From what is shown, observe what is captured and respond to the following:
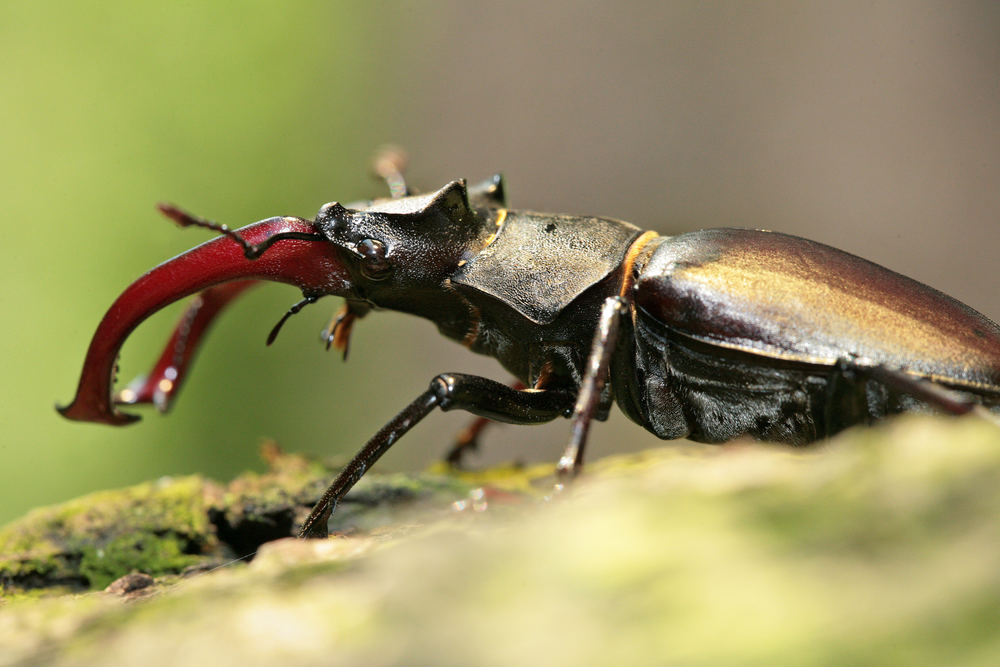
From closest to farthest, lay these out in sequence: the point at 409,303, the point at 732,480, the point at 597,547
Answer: the point at 597,547
the point at 732,480
the point at 409,303

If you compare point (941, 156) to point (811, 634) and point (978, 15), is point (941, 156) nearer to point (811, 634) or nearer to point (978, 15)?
point (978, 15)

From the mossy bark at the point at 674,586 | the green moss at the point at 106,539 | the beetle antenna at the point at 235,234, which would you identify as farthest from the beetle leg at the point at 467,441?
the mossy bark at the point at 674,586

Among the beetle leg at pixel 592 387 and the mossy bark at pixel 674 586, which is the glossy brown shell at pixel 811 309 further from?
the mossy bark at pixel 674 586

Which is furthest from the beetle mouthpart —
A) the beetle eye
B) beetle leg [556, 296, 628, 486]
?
beetle leg [556, 296, 628, 486]

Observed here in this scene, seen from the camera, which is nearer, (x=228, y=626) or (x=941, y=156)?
(x=228, y=626)

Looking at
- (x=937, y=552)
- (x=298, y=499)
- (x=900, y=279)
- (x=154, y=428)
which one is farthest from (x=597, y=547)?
(x=154, y=428)

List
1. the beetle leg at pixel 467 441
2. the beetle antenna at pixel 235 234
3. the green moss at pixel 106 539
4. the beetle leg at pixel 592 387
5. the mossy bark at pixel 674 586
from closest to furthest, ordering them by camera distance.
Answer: the mossy bark at pixel 674 586, the beetle leg at pixel 592 387, the beetle antenna at pixel 235 234, the green moss at pixel 106 539, the beetle leg at pixel 467 441

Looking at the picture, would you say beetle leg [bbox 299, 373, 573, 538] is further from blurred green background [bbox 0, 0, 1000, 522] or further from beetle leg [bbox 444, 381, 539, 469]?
blurred green background [bbox 0, 0, 1000, 522]

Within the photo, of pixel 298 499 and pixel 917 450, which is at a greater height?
pixel 917 450
